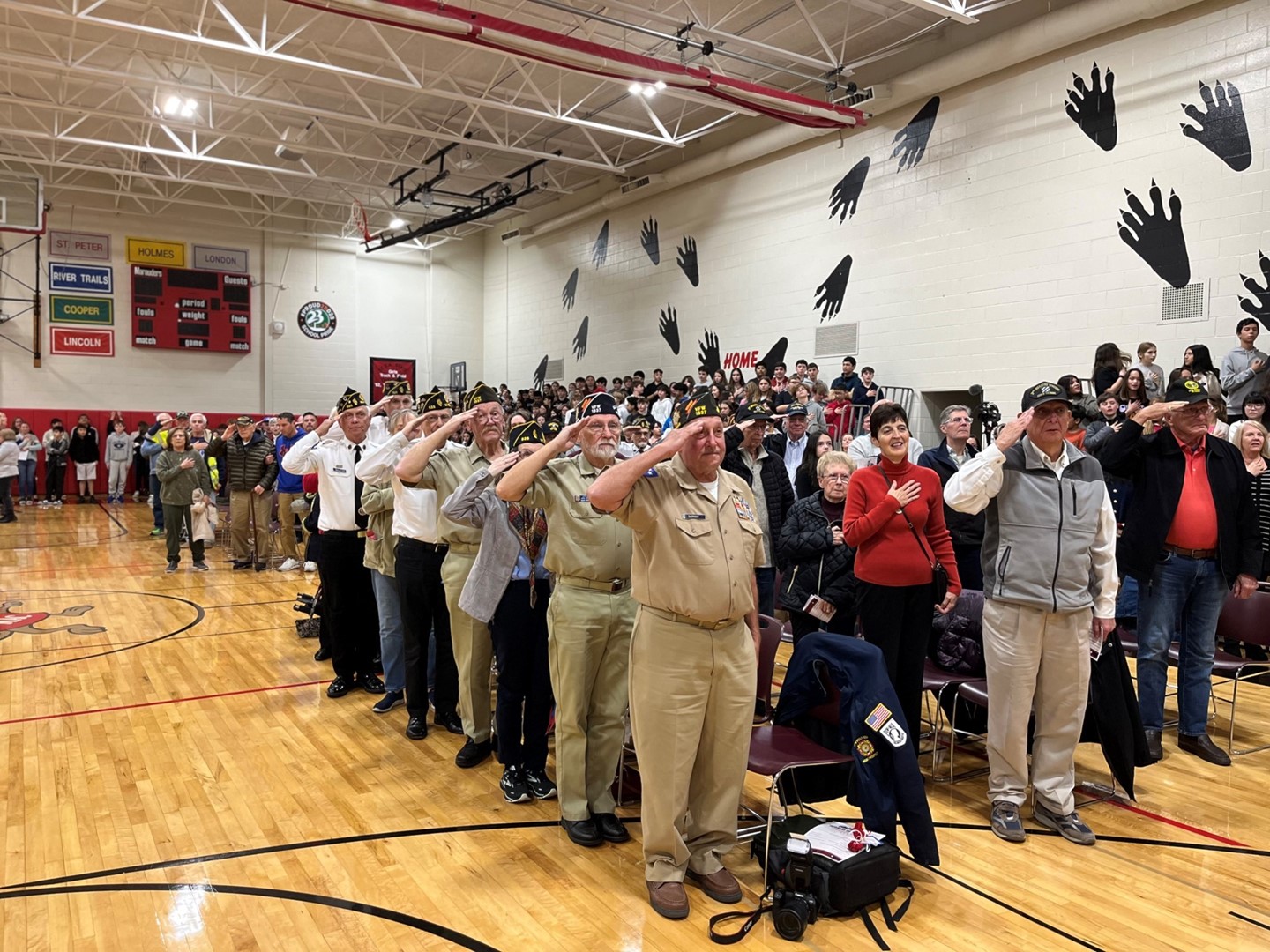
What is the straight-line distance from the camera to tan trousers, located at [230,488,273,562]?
32.7 ft

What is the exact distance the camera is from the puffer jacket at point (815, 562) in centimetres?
434

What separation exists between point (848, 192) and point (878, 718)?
10549 millimetres

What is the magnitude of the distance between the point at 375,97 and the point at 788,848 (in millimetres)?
14270

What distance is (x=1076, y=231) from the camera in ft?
31.5

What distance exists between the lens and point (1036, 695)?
145 inches

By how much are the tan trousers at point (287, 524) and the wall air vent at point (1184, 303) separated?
9.27m

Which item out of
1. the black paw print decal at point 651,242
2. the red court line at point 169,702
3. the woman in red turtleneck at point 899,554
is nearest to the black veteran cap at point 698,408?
the woman in red turtleneck at point 899,554

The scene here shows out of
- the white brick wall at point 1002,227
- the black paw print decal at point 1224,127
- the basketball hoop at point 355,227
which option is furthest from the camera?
the basketball hoop at point 355,227

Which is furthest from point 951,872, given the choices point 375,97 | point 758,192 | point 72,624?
point 375,97

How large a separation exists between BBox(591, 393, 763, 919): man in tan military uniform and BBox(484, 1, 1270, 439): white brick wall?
308 inches

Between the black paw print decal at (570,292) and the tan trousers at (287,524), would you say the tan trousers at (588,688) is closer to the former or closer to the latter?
the tan trousers at (287,524)

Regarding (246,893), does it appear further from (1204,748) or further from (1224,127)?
(1224,127)

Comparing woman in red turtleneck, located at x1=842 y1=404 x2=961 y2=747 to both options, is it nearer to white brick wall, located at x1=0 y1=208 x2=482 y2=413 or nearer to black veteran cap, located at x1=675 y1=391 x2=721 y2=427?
black veteran cap, located at x1=675 y1=391 x2=721 y2=427

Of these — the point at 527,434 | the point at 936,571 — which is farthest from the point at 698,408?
the point at 936,571
